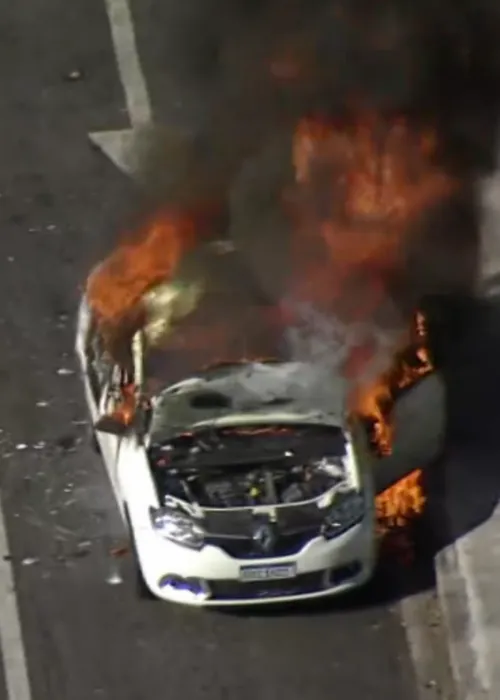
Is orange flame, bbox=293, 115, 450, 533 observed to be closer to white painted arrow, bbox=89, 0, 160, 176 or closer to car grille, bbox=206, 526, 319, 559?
car grille, bbox=206, 526, 319, 559

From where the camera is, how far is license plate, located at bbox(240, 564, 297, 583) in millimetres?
12844

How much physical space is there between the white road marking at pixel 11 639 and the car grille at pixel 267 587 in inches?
51.8

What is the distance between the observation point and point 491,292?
15453mm

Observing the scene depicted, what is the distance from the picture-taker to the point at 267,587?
13.0 m

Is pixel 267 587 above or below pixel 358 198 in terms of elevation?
below

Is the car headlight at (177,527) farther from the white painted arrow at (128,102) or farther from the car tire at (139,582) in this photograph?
the white painted arrow at (128,102)

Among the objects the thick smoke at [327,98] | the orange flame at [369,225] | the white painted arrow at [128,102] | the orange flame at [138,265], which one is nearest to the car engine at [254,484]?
the orange flame at [369,225]

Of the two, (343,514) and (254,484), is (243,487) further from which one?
(343,514)

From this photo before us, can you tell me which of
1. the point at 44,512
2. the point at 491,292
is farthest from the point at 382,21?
the point at 44,512

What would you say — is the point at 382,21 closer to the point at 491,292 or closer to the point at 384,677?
the point at 491,292

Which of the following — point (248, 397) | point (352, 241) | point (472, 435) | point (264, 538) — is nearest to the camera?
point (264, 538)

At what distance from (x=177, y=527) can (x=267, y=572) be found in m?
0.64

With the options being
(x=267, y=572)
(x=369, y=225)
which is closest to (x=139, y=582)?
(x=267, y=572)

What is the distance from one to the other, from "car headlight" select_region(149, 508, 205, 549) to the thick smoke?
8.58 feet
